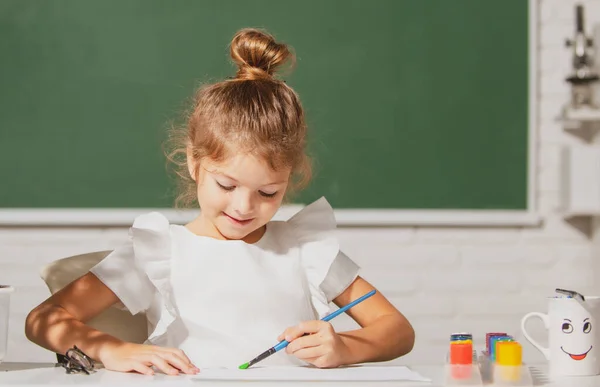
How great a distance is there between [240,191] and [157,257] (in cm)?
22

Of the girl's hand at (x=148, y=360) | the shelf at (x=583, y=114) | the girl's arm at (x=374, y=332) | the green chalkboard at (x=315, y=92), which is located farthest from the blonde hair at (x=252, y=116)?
the shelf at (x=583, y=114)

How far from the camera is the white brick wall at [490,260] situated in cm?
271

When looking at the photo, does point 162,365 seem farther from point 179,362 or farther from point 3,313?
point 3,313

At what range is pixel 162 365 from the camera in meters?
1.22

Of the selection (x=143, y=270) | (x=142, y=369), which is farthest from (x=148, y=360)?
(x=143, y=270)

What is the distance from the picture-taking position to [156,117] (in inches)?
107

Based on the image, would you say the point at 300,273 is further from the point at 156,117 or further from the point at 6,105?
the point at 6,105

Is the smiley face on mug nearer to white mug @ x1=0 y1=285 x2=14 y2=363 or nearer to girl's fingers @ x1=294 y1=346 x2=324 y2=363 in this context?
girl's fingers @ x1=294 y1=346 x2=324 y2=363

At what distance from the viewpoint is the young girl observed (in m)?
1.45

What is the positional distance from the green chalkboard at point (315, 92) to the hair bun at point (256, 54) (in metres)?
1.10

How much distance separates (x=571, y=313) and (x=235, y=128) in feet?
2.11

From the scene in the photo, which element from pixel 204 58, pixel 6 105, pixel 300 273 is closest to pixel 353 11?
pixel 204 58

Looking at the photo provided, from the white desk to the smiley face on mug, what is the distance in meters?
0.04

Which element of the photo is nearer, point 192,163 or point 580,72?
point 192,163
